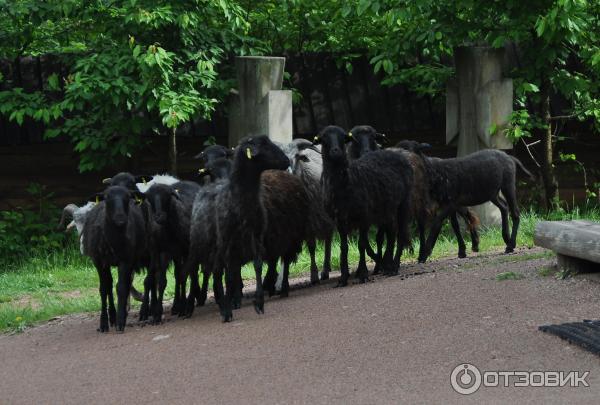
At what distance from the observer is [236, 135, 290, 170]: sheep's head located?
10086mm

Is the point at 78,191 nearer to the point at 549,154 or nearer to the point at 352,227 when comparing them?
the point at 352,227

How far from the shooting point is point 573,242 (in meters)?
9.13

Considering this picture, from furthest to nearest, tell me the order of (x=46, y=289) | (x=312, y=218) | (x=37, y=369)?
(x=46, y=289) → (x=312, y=218) → (x=37, y=369)

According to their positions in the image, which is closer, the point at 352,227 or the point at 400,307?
the point at 400,307

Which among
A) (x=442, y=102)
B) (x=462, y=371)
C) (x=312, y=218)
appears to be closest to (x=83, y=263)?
(x=312, y=218)

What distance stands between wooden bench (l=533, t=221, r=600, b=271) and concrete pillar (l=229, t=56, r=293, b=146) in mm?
5066

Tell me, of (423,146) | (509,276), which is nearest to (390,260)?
(423,146)

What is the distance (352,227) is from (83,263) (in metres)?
4.82

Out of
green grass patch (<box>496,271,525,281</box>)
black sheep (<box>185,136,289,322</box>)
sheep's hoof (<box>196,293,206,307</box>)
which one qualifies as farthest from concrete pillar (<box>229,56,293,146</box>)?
green grass patch (<box>496,271,525,281</box>)

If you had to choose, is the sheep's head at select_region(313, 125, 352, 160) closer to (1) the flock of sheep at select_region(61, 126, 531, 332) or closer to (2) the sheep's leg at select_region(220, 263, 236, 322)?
(1) the flock of sheep at select_region(61, 126, 531, 332)

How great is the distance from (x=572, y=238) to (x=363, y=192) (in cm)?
284

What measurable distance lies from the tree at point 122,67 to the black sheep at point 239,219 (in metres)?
3.63

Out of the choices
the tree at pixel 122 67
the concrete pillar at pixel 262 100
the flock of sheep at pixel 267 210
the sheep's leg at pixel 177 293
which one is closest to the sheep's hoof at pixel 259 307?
the flock of sheep at pixel 267 210

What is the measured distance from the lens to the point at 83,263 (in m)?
14.9
